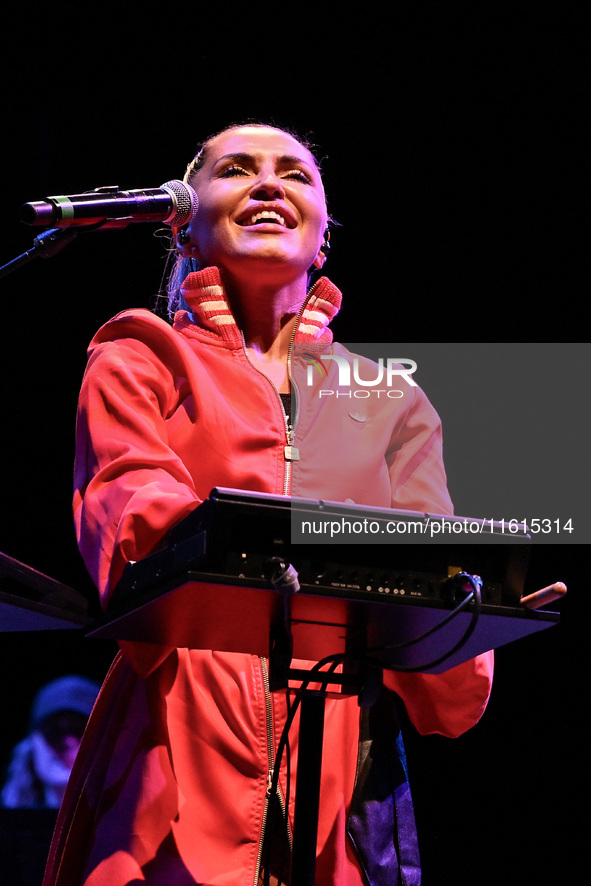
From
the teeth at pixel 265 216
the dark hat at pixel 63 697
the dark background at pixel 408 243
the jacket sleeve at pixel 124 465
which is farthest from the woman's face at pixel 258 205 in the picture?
the dark hat at pixel 63 697

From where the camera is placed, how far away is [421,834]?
289 centimetres

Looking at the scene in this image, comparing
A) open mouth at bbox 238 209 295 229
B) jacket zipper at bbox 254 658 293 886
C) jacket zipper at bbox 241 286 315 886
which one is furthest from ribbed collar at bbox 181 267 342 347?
jacket zipper at bbox 254 658 293 886

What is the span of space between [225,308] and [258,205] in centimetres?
24

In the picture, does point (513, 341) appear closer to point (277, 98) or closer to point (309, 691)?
point (277, 98)

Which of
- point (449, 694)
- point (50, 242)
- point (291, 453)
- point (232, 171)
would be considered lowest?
point (449, 694)

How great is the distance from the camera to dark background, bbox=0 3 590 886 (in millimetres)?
2891

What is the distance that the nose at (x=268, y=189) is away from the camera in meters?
1.89

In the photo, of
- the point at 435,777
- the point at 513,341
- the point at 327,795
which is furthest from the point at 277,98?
the point at 327,795

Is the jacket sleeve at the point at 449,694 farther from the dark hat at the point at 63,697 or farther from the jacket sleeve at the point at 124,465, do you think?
the dark hat at the point at 63,697

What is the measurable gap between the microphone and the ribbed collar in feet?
0.46

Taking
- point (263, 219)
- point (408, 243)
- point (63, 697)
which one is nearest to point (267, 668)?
point (263, 219)

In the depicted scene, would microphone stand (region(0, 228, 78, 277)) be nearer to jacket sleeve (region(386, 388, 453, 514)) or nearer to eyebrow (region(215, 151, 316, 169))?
eyebrow (region(215, 151, 316, 169))

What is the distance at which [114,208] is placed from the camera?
1579 millimetres

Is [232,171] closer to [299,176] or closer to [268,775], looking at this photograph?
[299,176]
